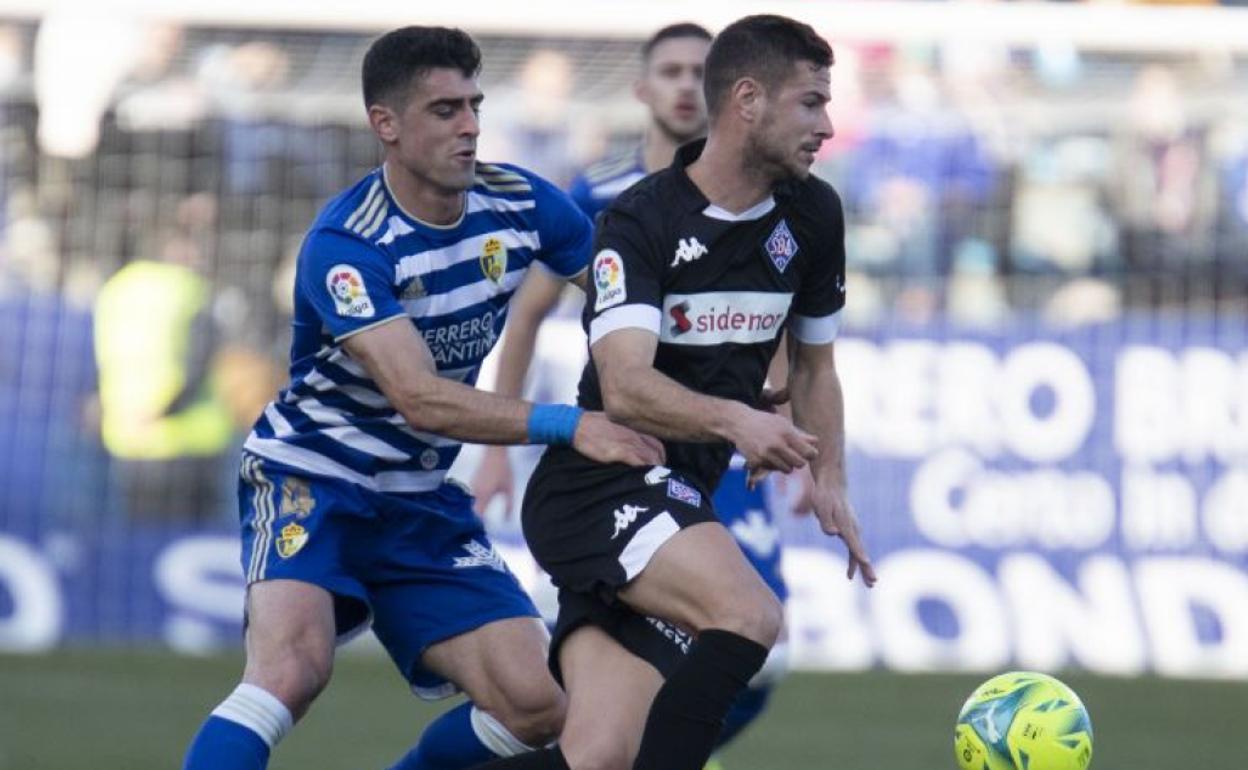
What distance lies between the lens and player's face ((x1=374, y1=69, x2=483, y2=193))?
21.8 feet

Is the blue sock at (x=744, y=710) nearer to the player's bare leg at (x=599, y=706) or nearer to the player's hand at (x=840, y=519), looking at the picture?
the player's hand at (x=840, y=519)

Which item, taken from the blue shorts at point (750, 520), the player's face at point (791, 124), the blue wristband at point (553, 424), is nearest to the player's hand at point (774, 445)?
the blue wristband at point (553, 424)

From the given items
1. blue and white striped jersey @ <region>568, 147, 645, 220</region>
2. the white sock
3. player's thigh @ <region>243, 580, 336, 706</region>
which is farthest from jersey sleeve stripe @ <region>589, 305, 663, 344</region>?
blue and white striped jersey @ <region>568, 147, 645, 220</region>

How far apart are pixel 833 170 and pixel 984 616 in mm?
2555

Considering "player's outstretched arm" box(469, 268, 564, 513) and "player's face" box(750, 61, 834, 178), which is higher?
"player's face" box(750, 61, 834, 178)

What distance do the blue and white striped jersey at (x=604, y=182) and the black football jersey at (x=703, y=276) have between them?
2.07m

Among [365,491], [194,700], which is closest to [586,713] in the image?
[365,491]

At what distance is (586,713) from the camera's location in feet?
20.1

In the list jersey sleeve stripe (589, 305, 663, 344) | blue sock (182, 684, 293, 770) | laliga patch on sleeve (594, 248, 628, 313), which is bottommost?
blue sock (182, 684, 293, 770)

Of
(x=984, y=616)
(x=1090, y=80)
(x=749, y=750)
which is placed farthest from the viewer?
(x=1090, y=80)

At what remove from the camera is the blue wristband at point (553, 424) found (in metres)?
6.18

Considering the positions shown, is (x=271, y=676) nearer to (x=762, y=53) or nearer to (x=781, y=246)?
(x=781, y=246)

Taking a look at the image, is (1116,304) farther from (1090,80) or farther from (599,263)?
(599,263)

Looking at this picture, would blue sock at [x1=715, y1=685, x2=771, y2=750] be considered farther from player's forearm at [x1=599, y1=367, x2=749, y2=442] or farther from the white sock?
player's forearm at [x1=599, y1=367, x2=749, y2=442]
